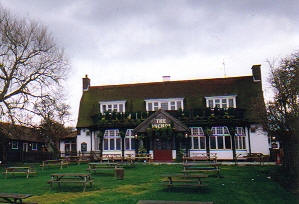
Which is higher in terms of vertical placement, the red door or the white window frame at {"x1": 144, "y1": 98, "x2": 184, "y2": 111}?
the white window frame at {"x1": 144, "y1": 98, "x2": 184, "y2": 111}

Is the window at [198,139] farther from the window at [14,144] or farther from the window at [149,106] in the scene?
the window at [14,144]

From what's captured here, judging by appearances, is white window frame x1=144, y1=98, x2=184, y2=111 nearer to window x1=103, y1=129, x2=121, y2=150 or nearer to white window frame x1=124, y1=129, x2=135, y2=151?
white window frame x1=124, y1=129, x2=135, y2=151

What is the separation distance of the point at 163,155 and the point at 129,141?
13.9ft

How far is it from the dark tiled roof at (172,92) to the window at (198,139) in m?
2.89

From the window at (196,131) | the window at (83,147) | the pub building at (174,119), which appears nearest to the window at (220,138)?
the pub building at (174,119)

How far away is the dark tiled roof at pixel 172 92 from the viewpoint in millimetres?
31422

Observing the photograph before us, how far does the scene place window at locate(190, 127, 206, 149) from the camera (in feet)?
96.7

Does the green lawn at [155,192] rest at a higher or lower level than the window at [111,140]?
lower

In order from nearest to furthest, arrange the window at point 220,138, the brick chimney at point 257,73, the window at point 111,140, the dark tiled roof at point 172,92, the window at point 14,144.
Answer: the window at point 220,138, the dark tiled roof at point 172,92, the window at point 111,140, the brick chimney at point 257,73, the window at point 14,144

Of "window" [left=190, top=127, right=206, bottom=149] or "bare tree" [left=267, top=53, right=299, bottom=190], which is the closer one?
"bare tree" [left=267, top=53, right=299, bottom=190]

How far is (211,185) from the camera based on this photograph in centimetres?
1329

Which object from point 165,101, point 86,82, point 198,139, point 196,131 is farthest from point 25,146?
point 198,139

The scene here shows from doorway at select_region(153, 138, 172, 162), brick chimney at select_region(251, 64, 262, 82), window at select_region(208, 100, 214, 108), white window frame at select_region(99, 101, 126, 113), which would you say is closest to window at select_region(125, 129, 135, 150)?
doorway at select_region(153, 138, 172, 162)

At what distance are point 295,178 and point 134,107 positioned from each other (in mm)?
20789
